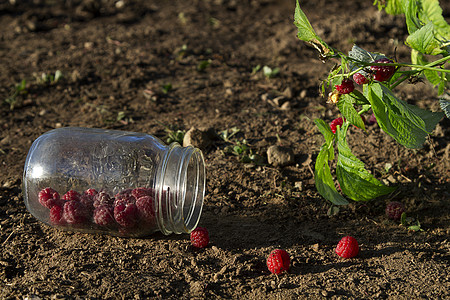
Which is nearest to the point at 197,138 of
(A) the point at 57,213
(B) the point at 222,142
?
(B) the point at 222,142

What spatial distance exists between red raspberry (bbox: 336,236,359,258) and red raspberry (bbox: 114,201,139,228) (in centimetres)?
117

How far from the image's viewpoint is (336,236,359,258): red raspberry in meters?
2.89

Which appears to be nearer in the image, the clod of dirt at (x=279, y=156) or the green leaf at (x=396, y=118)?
the green leaf at (x=396, y=118)

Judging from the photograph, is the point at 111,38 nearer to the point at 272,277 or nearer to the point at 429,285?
the point at 272,277

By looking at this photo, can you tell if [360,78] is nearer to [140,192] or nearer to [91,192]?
[140,192]

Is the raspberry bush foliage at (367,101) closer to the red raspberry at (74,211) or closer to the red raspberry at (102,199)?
the red raspberry at (102,199)

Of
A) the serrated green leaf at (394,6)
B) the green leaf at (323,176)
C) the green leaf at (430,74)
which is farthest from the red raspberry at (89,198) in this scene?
the serrated green leaf at (394,6)

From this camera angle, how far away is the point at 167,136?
13.9 ft

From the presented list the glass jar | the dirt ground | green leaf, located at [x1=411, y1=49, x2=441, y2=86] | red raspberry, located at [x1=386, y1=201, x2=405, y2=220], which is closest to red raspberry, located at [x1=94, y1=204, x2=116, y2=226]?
the glass jar

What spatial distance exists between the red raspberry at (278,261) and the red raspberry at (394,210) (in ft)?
3.03

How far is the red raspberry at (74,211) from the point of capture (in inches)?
114

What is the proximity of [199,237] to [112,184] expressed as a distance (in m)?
0.60

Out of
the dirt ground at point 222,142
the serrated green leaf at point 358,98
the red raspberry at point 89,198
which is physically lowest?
the dirt ground at point 222,142

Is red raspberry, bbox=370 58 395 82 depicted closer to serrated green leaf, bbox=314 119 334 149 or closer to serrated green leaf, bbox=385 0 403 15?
serrated green leaf, bbox=314 119 334 149
